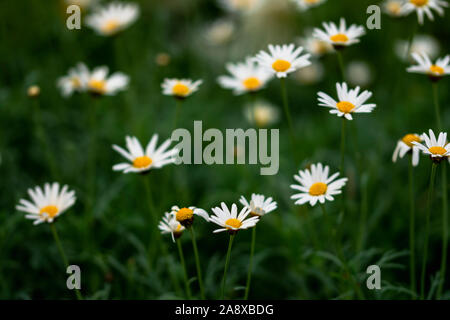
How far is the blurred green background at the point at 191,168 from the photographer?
194 centimetres

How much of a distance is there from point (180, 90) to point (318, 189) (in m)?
0.62

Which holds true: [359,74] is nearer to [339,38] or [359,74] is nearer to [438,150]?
[339,38]

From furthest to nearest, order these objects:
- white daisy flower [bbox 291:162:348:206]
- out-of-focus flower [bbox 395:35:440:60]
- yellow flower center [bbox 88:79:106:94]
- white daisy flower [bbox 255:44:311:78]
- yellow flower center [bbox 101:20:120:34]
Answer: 1. out-of-focus flower [bbox 395:35:440:60]
2. yellow flower center [bbox 101:20:120:34]
3. yellow flower center [bbox 88:79:106:94]
4. white daisy flower [bbox 255:44:311:78]
5. white daisy flower [bbox 291:162:348:206]

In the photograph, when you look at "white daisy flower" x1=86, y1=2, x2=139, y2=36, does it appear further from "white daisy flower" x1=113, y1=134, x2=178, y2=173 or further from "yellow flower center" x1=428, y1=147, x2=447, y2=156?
"yellow flower center" x1=428, y1=147, x2=447, y2=156

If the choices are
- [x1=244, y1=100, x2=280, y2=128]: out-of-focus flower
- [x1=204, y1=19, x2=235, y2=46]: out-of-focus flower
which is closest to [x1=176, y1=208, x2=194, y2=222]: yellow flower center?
[x1=244, y1=100, x2=280, y2=128]: out-of-focus flower

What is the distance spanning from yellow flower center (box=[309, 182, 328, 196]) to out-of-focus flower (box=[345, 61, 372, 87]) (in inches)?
85.8

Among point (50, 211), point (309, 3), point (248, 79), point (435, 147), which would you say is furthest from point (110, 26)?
point (435, 147)

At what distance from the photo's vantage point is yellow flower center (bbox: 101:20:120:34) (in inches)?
95.3

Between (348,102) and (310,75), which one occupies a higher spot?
(310,75)

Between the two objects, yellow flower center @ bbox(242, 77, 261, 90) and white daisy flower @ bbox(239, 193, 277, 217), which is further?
yellow flower center @ bbox(242, 77, 261, 90)

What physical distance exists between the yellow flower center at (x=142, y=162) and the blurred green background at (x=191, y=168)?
266 millimetres

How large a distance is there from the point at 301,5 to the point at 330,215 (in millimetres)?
967

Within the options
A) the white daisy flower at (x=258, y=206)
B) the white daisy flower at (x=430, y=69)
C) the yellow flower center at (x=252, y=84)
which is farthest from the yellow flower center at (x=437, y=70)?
the white daisy flower at (x=258, y=206)

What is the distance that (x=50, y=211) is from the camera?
5.28 ft
